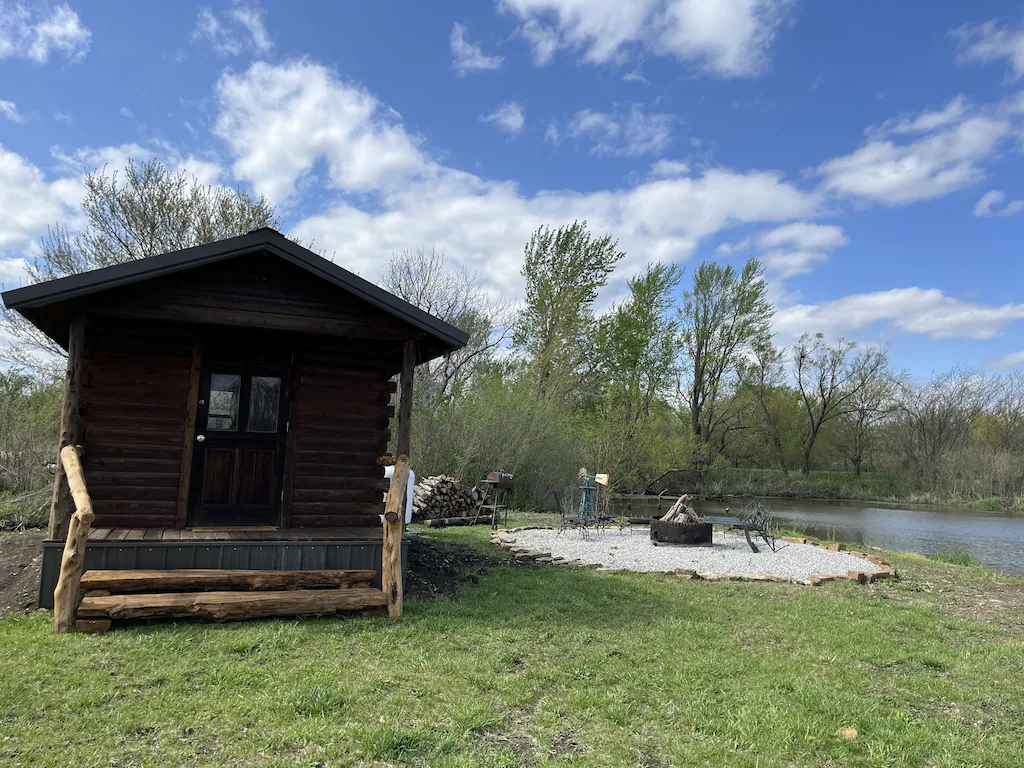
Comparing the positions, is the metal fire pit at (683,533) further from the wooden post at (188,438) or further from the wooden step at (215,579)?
the wooden post at (188,438)

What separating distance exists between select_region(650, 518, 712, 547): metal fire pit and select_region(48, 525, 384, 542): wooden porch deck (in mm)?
6404

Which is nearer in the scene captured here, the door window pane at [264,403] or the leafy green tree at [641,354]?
the door window pane at [264,403]

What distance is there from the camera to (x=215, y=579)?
229 inches

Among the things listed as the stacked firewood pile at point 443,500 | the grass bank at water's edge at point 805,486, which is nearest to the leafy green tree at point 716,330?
the grass bank at water's edge at point 805,486

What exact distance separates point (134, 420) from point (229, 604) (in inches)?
112

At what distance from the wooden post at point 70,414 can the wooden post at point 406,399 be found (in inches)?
122

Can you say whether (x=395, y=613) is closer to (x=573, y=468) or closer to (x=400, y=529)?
(x=400, y=529)

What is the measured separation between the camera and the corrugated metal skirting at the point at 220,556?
5988 millimetres

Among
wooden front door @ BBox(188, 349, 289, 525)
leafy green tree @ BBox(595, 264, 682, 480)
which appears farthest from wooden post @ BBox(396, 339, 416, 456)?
leafy green tree @ BBox(595, 264, 682, 480)

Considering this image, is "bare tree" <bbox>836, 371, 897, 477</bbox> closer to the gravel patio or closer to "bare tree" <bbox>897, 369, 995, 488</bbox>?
"bare tree" <bbox>897, 369, 995, 488</bbox>

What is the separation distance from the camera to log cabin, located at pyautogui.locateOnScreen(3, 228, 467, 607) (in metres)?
6.34

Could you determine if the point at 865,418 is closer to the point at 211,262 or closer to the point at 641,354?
the point at 641,354

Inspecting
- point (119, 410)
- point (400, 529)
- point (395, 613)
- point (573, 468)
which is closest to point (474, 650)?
point (395, 613)

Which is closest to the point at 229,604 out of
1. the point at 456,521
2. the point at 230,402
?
the point at 230,402
